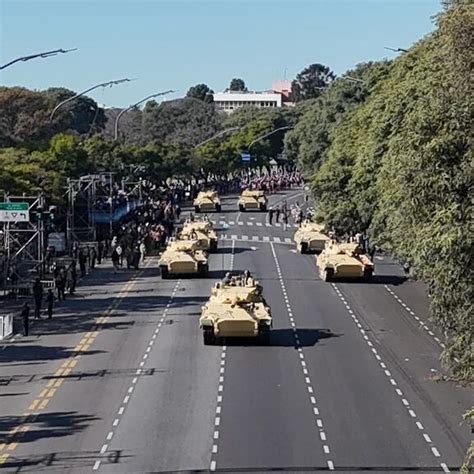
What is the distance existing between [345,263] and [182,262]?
273 inches

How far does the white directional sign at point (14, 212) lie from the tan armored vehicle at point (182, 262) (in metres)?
10.1

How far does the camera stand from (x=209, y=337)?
125 feet

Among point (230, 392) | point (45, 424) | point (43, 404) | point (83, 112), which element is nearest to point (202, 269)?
point (230, 392)

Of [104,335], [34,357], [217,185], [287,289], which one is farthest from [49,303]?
[217,185]

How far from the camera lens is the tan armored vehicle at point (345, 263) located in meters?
53.9

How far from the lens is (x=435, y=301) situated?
30.1m

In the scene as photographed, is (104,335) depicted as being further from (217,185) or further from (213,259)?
(217,185)

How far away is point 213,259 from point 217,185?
70.3 m

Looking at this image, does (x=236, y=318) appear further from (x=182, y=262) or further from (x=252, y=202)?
(x=252, y=202)

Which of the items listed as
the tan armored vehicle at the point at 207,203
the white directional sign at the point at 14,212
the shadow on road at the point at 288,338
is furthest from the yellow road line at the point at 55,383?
the tan armored vehicle at the point at 207,203

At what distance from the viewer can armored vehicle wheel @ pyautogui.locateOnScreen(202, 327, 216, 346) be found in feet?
125

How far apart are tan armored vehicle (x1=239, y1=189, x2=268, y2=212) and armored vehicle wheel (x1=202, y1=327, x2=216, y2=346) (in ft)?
209

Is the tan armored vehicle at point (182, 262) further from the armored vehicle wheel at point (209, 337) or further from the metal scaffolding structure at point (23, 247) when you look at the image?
the armored vehicle wheel at point (209, 337)

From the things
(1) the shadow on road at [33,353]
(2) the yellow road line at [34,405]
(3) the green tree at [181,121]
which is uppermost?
(3) the green tree at [181,121]
